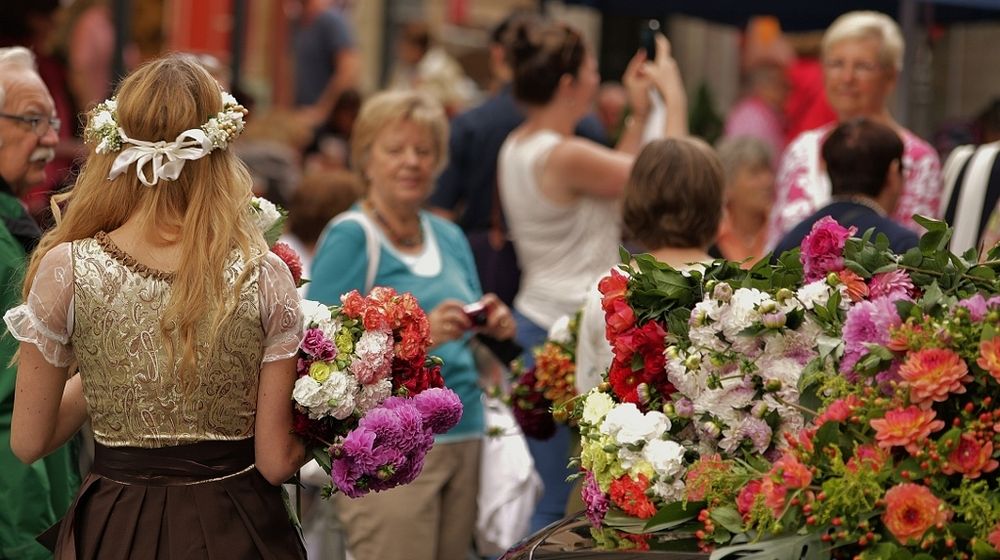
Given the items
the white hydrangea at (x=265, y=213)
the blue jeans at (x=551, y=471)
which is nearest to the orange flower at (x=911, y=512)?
the white hydrangea at (x=265, y=213)

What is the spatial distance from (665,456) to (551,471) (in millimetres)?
2547

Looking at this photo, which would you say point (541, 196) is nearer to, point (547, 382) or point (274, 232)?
point (547, 382)

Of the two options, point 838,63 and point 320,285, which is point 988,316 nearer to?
point 320,285

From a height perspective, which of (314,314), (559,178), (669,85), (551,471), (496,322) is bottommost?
(551,471)

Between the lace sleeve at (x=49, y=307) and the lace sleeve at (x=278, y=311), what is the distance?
45 cm

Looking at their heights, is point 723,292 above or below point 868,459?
above

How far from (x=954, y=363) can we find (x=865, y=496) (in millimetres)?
310

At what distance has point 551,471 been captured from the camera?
6.00 m

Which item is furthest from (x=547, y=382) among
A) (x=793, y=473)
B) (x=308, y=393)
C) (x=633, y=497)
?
(x=793, y=473)

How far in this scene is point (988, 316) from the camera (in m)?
3.01

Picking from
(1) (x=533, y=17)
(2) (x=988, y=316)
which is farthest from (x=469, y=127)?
(2) (x=988, y=316)

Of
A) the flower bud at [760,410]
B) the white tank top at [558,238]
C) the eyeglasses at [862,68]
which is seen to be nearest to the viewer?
the flower bud at [760,410]

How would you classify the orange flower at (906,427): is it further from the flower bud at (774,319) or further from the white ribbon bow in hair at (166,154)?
the white ribbon bow in hair at (166,154)

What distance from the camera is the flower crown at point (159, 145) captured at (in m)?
3.64
